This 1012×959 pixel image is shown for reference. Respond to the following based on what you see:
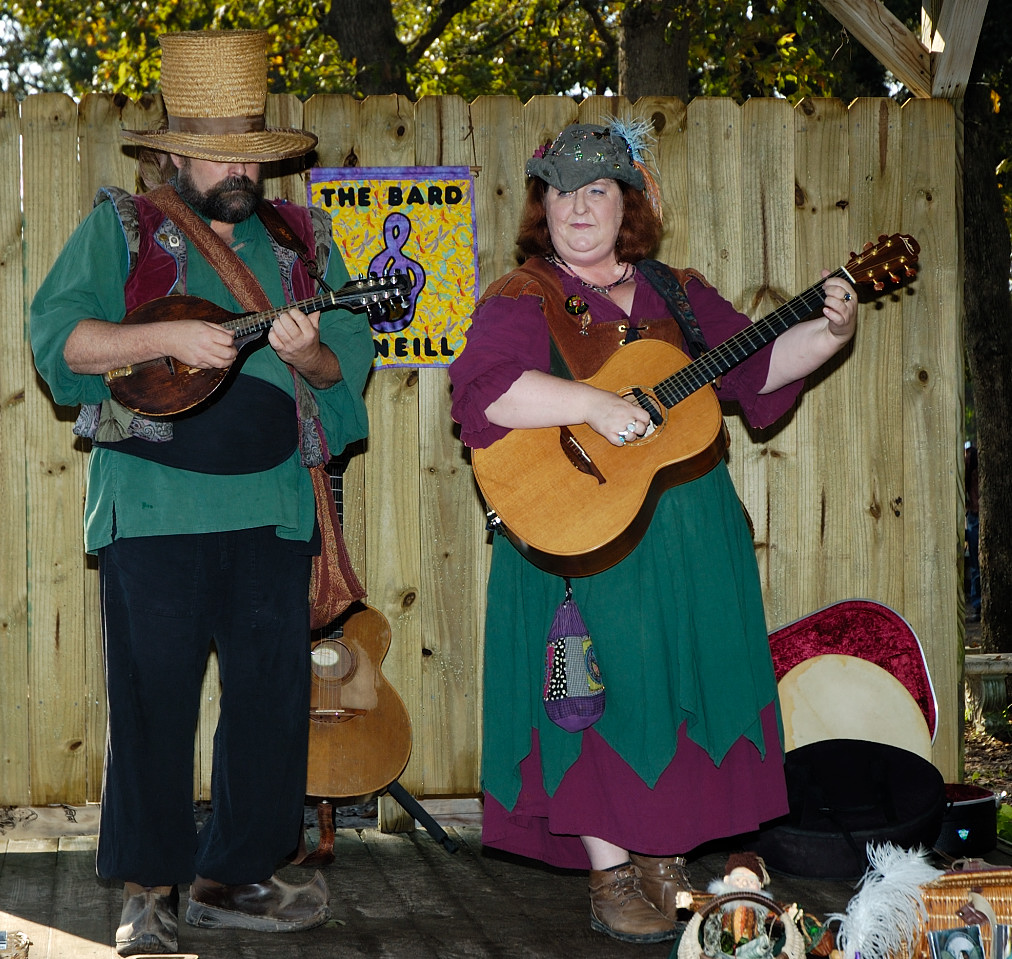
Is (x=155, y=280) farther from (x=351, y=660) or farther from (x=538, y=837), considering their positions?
(x=538, y=837)

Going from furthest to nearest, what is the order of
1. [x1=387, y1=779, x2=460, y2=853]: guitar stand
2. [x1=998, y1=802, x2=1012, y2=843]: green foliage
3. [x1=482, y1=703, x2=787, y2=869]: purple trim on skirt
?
[x1=998, y1=802, x2=1012, y2=843]: green foliage → [x1=387, y1=779, x2=460, y2=853]: guitar stand → [x1=482, y1=703, x2=787, y2=869]: purple trim on skirt

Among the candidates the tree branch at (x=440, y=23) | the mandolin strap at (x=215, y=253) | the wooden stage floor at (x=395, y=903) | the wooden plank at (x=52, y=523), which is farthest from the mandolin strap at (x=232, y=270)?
the tree branch at (x=440, y=23)

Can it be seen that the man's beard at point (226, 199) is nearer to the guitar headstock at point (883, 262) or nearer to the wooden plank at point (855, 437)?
the guitar headstock at point (883, 262)

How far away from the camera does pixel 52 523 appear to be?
412cm

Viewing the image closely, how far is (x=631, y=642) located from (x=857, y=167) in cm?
208

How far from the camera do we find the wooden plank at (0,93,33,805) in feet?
13.4

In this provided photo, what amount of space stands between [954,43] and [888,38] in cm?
23

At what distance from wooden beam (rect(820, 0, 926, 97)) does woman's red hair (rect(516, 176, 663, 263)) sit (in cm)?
137

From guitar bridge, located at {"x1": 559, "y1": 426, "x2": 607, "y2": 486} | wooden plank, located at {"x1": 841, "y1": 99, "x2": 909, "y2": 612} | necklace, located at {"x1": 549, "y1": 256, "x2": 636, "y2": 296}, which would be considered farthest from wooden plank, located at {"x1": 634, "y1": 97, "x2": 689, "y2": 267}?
guitar bridge, located at {"x1": 559, "y1": 426, "x2": 607, "y2": 486}

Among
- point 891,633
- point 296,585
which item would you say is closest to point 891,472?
point 891,633

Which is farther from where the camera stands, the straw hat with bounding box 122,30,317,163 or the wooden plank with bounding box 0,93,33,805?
the wooden plank with bounding box 0,93,33,805

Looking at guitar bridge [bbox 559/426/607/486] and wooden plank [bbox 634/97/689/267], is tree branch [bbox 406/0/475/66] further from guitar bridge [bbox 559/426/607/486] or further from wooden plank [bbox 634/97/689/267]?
guitar bridge [bbox 559/426/607/486]

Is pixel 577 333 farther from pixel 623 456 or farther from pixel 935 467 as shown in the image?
pixel 935 467

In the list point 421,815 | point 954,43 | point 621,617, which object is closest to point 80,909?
point 421,815
